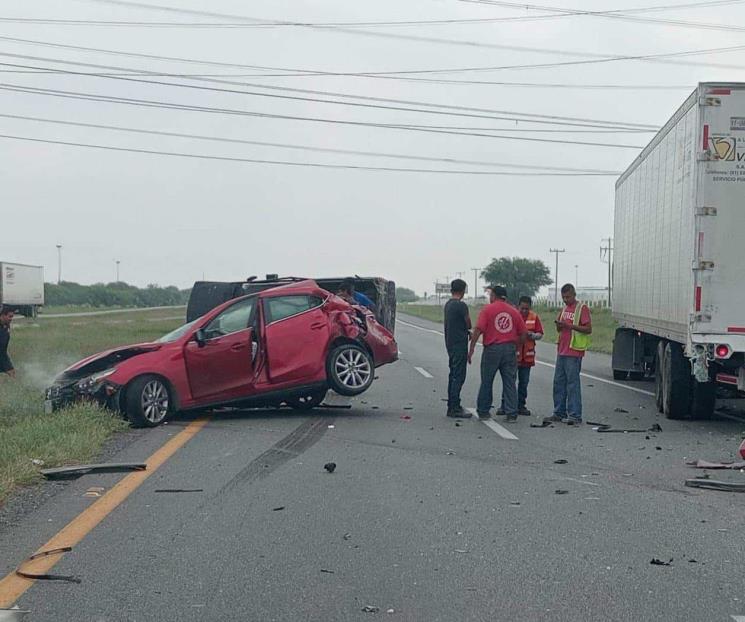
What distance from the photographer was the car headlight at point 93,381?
1266 centimetres

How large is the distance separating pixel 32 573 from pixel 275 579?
141 cm

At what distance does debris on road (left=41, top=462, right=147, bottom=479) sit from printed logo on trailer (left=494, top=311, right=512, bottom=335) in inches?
226

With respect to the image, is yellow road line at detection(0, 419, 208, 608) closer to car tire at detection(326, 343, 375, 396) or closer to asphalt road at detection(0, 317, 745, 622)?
asphalt road at detection(0, 317, 745, 622)

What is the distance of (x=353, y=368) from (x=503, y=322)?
2.13m

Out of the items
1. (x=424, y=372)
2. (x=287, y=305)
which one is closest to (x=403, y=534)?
(x=287, y=305)

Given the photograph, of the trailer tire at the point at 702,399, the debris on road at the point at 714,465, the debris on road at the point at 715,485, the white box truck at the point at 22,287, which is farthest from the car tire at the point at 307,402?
the white box truck at the point at 22,287

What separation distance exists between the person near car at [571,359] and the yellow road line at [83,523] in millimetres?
5235

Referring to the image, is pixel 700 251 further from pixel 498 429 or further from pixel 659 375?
pixel 659 375

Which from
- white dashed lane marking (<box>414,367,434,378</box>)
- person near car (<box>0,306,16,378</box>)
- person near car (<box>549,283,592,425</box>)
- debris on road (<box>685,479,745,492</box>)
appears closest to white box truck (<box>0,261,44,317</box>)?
white dashed lane marking (<box>414,367,434,378</box>)

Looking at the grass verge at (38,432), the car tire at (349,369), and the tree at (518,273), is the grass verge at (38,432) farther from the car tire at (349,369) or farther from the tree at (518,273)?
the tree at (518,273)

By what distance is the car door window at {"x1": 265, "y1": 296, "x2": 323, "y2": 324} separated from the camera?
1384 cm

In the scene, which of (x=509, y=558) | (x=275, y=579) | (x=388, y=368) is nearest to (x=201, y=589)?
(x=275, y=579)

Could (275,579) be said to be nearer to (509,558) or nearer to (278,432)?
(509,558)

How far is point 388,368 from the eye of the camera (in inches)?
944
